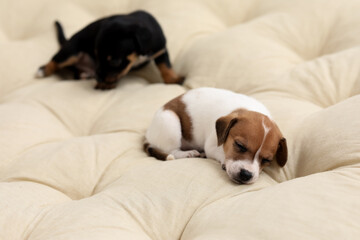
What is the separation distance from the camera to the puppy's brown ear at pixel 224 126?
1519 millimetres

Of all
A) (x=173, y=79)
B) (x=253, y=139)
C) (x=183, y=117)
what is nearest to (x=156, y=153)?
(x=183, y=117)

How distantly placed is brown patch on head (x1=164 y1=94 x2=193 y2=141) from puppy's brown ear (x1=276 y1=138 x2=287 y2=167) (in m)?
0.49

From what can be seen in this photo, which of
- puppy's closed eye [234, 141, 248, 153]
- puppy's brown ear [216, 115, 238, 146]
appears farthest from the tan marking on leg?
puppy's closed eye [234, 141, 248, 153]

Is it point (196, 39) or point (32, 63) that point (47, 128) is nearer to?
point (32, 63)

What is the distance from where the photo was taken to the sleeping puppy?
96.6 inches

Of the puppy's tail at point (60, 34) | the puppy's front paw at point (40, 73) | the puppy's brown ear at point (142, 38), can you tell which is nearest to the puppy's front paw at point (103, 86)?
the puppy's brown ear at point (142, 38)

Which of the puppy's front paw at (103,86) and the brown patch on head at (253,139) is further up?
the brown patch on head at (253,139)

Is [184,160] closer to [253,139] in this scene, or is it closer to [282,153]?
[253,139]

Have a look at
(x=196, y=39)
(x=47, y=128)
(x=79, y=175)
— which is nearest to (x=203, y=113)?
(x=79, y=175)

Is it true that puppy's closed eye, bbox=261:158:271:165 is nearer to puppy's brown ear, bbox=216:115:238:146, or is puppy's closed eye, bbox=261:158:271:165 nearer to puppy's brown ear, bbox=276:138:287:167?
puppy's brown ear, bbox=276:138:287:167

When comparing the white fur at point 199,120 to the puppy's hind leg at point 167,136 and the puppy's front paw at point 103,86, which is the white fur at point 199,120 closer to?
the puppy's hind leg at point 167,136

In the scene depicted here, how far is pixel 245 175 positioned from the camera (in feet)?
4.52

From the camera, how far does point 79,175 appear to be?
1.59 m

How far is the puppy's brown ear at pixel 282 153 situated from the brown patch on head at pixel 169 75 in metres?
1.16
